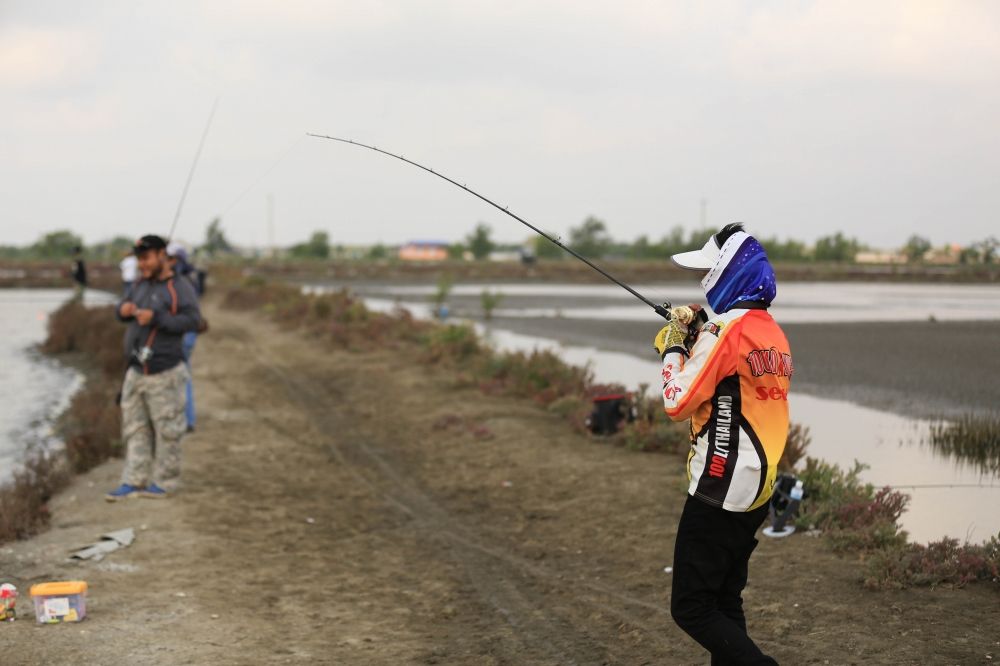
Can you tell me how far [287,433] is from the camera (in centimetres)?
1321

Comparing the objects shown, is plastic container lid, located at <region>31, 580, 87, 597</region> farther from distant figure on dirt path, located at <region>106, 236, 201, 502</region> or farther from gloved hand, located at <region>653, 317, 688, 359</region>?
gloved hand, located at <region>653, 317, 688, 359</region>

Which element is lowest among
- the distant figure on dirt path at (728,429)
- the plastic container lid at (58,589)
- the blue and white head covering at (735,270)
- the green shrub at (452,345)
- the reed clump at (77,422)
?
the reed clump at (77,422)

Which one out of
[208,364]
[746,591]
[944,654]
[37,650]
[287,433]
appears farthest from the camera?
[208,364]

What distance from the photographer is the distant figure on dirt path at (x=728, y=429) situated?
160 inches

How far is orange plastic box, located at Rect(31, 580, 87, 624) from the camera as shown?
6066mm

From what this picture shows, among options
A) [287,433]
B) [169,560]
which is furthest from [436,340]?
[169,560]

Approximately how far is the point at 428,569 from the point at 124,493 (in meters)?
3.18

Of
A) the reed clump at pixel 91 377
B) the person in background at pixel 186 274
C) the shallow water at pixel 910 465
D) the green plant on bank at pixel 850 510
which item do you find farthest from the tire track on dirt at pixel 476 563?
the shallow water at pixel 910 465

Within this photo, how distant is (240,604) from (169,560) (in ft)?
3.79

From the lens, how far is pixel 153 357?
877cm

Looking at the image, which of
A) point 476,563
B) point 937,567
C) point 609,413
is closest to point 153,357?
point 476,563

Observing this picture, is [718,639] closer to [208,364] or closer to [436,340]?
[436,340]

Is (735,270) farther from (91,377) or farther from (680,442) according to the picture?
(91,377)

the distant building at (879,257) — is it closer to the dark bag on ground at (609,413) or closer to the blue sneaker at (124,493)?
the dark bag on ground at (609,413)
